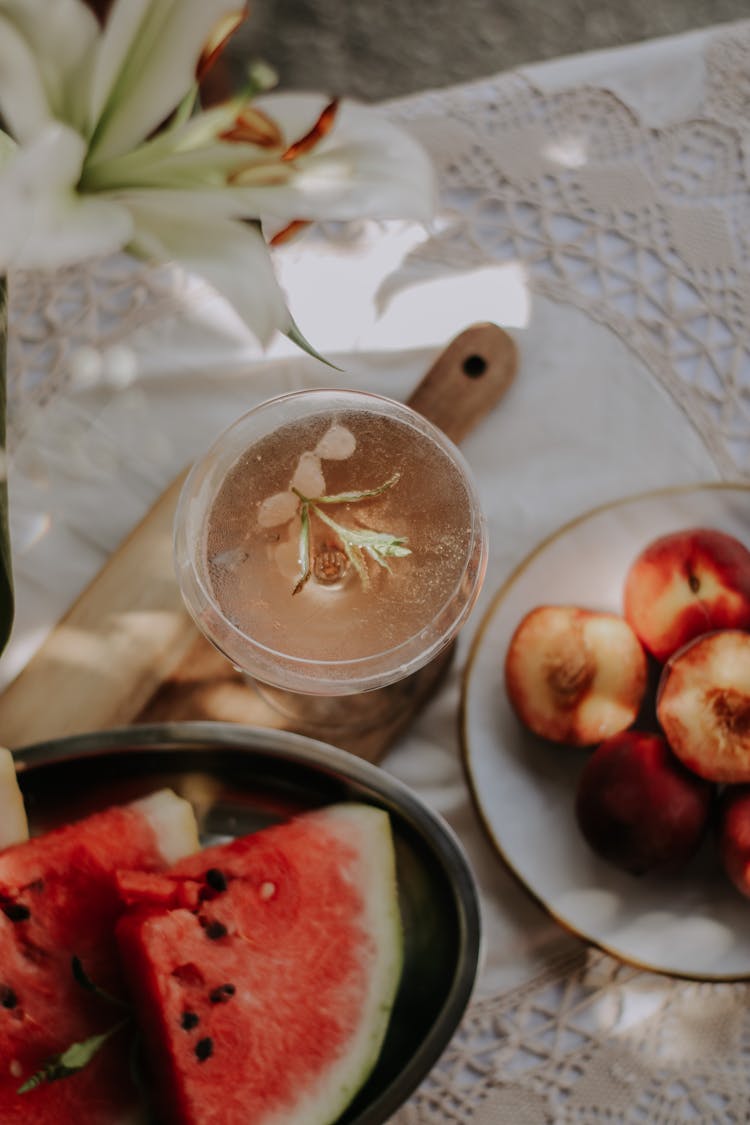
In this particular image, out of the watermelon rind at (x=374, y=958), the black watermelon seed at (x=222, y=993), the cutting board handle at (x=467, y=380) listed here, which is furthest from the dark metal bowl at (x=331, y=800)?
the cutting board handle at (x=467, y=380)

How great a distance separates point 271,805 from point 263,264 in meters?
0.47

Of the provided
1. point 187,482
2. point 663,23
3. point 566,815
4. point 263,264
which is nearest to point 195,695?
point 187,482

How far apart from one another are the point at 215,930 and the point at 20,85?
1.70ft

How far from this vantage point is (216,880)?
69cm

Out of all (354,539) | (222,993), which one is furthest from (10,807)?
(354,539)

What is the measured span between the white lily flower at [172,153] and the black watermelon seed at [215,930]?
445 millimetres

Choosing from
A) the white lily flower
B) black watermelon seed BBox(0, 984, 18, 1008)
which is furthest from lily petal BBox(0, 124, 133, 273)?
black watermelon seed BBox(0, 984, 18, 1008)

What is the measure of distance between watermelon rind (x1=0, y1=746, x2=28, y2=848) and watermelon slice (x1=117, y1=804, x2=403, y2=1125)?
83 millimetres

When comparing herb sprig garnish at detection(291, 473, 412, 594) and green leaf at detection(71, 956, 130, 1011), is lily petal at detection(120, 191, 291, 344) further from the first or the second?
green leaf at detection(71, 956, 130, 1011)

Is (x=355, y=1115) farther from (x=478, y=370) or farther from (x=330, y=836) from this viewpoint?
(x=478, y=370)

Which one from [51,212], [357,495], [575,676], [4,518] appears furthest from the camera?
[575,676]

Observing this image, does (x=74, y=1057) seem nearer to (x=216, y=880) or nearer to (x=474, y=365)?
(x=216, y=880)

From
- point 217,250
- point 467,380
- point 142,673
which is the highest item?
point 217,250

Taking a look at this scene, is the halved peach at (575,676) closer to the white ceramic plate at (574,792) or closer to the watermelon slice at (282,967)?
the white ceramic plate at (574,792)
